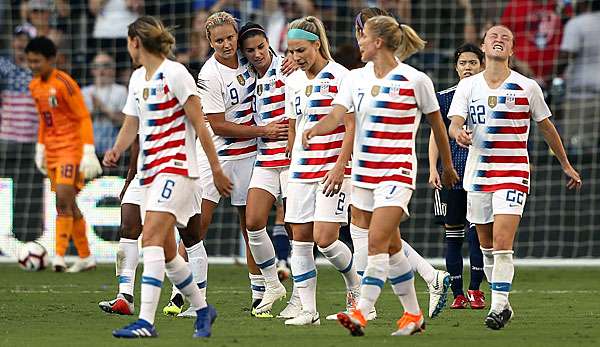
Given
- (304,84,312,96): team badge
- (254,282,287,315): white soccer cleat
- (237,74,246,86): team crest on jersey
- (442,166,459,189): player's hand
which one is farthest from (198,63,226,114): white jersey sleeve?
(442,166,459,189): player's hand

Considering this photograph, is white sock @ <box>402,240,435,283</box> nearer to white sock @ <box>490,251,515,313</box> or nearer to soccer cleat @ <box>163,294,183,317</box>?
white sock @ <box>490,251,515,313</box>

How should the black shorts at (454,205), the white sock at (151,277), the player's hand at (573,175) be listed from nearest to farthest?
the white sock at (151,277) < the player's hand at (573,175) < the black shorts at (454,205)

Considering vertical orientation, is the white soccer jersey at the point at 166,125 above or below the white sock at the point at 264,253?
above

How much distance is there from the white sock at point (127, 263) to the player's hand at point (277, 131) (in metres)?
1.31

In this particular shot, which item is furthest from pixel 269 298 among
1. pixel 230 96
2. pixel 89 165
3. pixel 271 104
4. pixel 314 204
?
pixel 89 165

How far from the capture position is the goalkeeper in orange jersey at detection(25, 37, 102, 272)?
14.0 metres

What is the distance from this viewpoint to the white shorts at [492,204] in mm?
8617

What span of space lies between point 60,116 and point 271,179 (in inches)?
209

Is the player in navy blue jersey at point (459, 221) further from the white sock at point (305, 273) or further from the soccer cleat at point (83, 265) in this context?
the soccer cleat at point (83, 265)

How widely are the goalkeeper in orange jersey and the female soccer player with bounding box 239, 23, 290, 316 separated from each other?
4630 mm

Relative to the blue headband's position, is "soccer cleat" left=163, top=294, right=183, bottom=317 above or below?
below

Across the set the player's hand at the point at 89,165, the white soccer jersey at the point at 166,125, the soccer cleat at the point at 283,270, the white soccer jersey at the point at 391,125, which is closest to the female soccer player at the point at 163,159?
the white soccer jersey at the point at 166,125

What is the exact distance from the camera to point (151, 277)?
25.1 ft

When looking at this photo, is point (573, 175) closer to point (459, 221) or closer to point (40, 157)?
point (459, 221)
